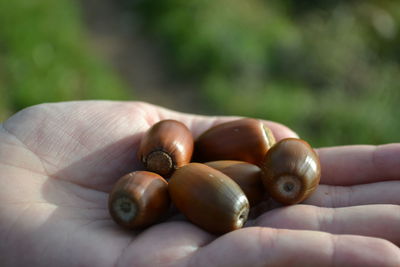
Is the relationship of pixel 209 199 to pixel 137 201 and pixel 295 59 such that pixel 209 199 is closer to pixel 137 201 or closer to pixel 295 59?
pixel 137 201

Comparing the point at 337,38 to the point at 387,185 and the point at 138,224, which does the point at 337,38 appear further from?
the point at 138,224

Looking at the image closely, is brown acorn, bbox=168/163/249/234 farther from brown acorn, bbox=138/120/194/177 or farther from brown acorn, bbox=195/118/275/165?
brown acorn, bbox=195/118/275/165

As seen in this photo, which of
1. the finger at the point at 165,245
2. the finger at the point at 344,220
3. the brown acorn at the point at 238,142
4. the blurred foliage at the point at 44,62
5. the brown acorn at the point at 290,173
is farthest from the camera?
the blurred foliage at the point at 44,62

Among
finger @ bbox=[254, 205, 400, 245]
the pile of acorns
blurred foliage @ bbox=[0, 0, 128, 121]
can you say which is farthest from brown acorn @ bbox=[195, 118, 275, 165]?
blurred foliage @ bbox=[0, 0, 128, 121]

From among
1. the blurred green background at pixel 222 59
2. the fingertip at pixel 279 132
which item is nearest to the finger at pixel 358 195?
the fingertip at pixel 279 132

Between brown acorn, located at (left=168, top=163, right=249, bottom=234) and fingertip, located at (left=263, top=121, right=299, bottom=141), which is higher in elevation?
brown acorn, located at (left=168, top=163, right=249, bottom=234)

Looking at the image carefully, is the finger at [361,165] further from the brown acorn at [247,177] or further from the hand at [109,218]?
the brown acorn at [247,177]
